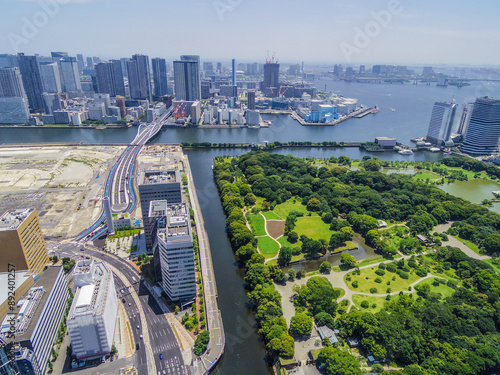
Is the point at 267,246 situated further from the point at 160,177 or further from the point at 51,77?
the point at 51,77

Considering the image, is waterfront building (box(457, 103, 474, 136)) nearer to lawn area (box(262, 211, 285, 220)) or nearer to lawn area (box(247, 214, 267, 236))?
lawn area (box(262, 211, 285, 220))

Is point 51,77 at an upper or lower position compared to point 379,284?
upper

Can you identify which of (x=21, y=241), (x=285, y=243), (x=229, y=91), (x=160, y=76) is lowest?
(x=285, y=243)

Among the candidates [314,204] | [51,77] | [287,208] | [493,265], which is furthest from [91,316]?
[51,77]

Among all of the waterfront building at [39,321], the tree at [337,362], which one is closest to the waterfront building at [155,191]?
the waterfront building at [39,321]

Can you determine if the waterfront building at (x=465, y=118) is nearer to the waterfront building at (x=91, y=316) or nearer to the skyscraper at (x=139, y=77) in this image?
the waterfront building at (x=91, y=316)

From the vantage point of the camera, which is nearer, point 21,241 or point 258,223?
point 21,241
